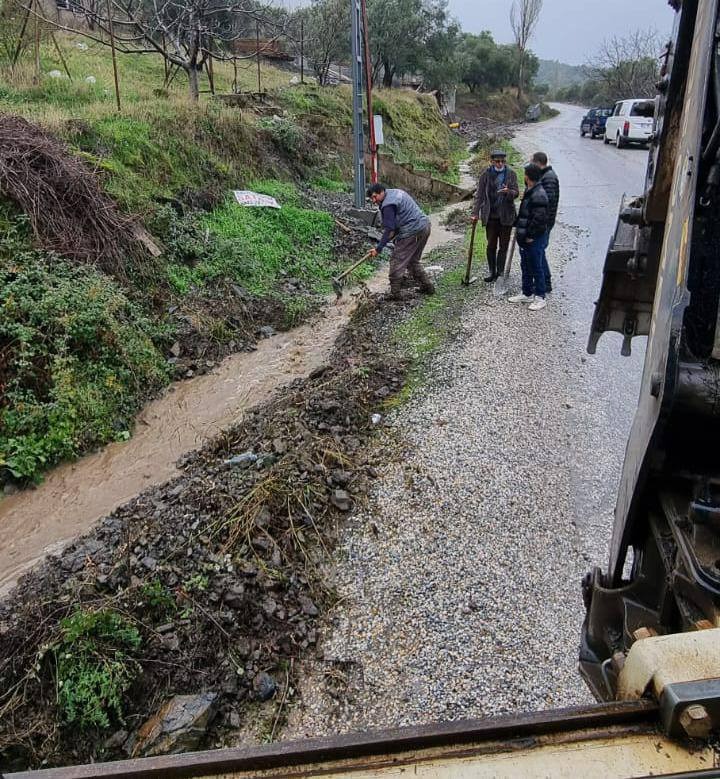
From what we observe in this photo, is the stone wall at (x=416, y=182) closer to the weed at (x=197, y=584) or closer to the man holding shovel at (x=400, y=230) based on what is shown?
the man holding shovel at (x=400, y=230)

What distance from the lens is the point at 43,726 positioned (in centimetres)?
311

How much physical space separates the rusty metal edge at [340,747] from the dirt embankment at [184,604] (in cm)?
215

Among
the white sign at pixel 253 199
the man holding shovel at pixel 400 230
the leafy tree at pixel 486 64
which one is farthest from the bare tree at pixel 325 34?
the leafy tree at pixel 486 64

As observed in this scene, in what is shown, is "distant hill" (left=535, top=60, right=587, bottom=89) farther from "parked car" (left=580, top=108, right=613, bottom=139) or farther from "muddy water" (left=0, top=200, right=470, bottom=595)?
"muddy water" (left=0, top=200, right=470, bottom=595)

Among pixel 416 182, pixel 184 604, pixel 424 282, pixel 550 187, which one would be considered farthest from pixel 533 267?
pixel 416 182

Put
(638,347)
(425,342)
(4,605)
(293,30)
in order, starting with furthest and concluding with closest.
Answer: (293,30), (425,342), (638,347), (4,605)

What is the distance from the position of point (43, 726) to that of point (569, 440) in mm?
4089

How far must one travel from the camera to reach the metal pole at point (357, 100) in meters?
11.3

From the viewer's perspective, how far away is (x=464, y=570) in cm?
372

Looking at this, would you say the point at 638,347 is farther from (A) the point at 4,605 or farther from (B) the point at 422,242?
(A) the point at 4,605

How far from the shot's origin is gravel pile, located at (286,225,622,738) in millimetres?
3023

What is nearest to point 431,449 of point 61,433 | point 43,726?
point 43,726

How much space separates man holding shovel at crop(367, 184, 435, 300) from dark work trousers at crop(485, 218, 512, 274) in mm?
891

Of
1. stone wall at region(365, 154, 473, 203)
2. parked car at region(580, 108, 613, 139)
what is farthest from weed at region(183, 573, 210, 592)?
parked car at region(580, 108, 613, 139)
